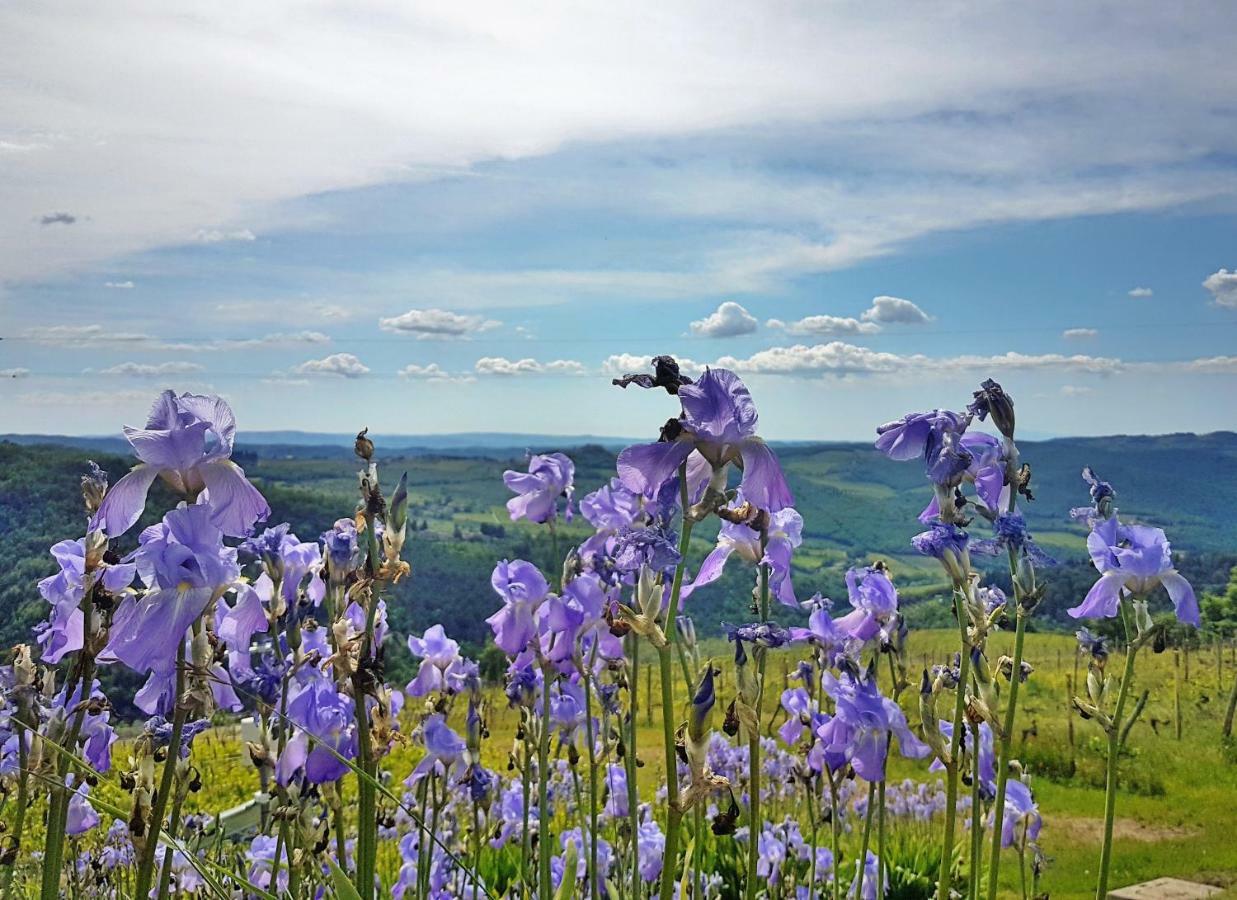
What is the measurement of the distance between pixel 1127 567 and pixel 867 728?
1.22 meters

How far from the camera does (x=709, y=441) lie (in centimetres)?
224

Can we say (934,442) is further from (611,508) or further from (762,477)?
(611,508)

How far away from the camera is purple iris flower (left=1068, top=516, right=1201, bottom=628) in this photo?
3.73 m

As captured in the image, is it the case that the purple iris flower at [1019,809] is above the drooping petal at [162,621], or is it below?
below

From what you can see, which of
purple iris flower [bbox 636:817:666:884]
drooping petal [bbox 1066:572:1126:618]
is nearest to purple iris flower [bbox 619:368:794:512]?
drooping petal [bbox 1066:572:1126:618]

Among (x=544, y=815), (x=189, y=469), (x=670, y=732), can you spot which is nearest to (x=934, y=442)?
(x=670, y=732)

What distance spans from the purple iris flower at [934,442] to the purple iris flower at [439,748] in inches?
104

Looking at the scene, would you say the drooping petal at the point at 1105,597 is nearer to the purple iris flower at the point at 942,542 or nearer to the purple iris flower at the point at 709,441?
the purple iris flower at the point at 942,542

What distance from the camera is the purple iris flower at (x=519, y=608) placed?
446 centimetres

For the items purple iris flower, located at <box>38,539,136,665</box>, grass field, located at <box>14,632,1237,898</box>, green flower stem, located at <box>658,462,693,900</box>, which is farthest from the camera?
grass field, located at <box>14,632,1237,898</box>

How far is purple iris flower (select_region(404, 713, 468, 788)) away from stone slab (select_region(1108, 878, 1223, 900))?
22.7 ft

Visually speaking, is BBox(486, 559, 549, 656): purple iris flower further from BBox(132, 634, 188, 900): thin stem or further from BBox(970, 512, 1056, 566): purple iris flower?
BBox(132, 634, 188, 900): thin stem

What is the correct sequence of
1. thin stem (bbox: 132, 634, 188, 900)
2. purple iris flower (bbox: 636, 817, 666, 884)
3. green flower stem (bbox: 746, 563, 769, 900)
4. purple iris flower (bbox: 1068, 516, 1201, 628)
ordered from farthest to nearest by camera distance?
purple iris flower (bbox: 636, 817, 666, 884) → purple iris flower (bbox: 1068, 516, 1201, 628) → green flower stem (bbox: 746, 563, 769, 900) → thin stem (bbox: 132, 634, 188, 900)

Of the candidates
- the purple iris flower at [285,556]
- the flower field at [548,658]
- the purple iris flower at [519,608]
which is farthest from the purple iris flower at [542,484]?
the purple iris flower at [285,556]
